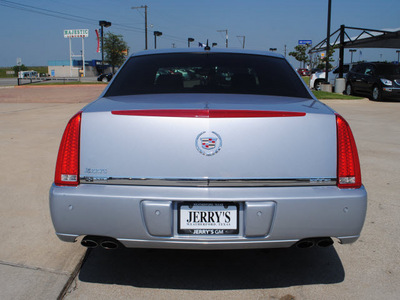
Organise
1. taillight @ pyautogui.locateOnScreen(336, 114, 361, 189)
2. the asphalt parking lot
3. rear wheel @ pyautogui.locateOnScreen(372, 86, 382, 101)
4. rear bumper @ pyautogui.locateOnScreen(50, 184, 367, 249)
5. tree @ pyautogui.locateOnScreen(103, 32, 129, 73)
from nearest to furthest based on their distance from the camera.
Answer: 1. rear bumper @ pyautogui.locateOnScreen(50, 184, 367, 249)
2. taillight @ pyautogui.locateOnScreen(336, 114, 361, 189)
3. the asphalt parking lot
4. rear wheel @ pyautogui.locateOnScreen(372, 86, 382, 101)
5. tree @ pyautogui.locateOnScreen(103, 32, 129, 73)

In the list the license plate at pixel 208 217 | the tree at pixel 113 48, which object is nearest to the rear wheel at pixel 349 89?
the license plate at pixel 208 217

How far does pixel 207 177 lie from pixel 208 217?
24 centimetres

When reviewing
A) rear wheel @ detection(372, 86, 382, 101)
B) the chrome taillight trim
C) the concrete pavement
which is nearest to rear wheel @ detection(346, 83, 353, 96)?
rear wheel @ detection(372, 86, 382, 101)

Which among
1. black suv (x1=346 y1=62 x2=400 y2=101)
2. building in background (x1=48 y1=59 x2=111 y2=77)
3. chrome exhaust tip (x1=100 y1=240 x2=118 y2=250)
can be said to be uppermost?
building in background (x1=48 y1=59 x2=111 y2=77)

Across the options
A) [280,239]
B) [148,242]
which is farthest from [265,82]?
[148,242]

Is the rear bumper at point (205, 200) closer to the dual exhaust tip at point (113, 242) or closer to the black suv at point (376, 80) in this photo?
the dual exhaust tip at point (113, 242)

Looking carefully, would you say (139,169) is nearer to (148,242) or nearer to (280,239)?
(148,242)

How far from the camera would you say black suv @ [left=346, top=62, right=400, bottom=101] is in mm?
17422

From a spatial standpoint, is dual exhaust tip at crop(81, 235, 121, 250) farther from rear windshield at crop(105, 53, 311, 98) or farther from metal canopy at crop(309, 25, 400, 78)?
metal canopy at crop(309, 25, 400, 78)

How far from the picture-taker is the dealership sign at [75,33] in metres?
77.5

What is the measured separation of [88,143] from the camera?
2570 mm

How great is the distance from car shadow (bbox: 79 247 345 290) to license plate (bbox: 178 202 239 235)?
22.7 inches

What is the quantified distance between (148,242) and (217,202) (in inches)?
19.2

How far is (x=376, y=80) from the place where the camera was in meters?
18.1
